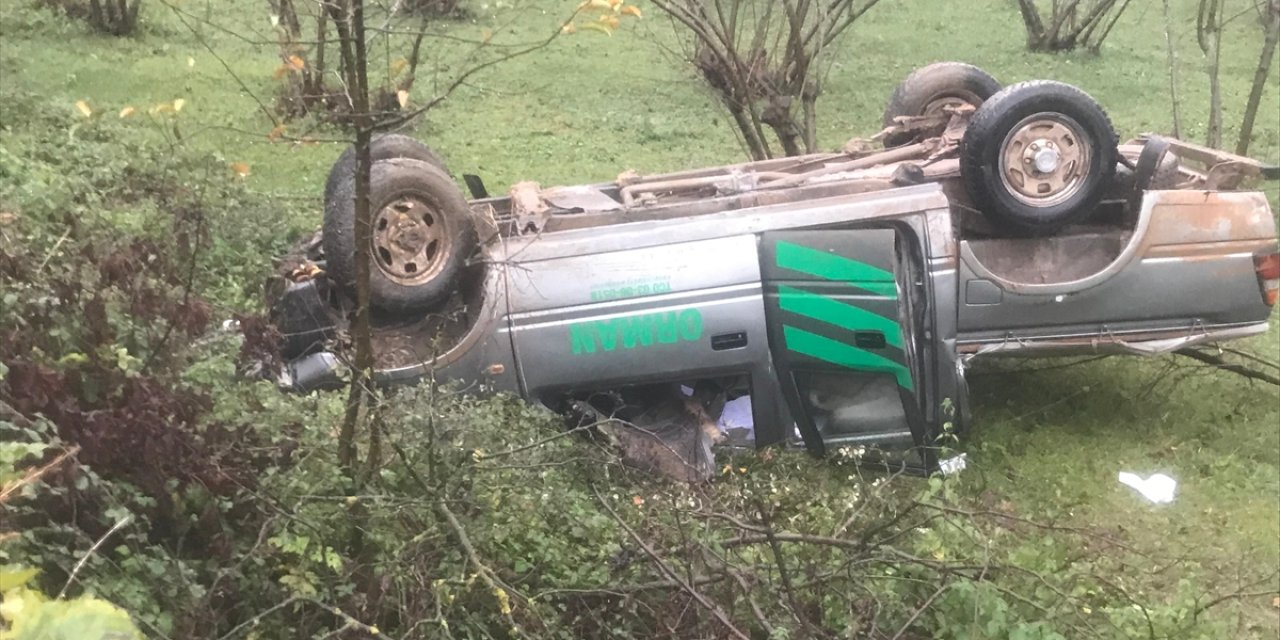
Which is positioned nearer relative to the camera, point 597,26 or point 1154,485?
point 597,26

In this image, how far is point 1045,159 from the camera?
5309 mm

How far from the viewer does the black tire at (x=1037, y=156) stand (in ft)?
17.1

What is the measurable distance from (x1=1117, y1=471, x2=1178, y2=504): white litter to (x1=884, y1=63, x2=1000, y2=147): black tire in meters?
2.71

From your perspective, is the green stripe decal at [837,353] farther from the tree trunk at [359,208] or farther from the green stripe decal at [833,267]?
the tree trunk at [359,208]

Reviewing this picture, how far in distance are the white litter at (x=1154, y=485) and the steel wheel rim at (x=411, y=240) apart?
12.9 feet

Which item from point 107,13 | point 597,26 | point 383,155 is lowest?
point 383,155

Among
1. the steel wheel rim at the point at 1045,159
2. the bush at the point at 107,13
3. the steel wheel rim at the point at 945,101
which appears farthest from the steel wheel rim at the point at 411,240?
the bush at the point at 107,13

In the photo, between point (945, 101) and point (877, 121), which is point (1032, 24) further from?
point (945, 101)

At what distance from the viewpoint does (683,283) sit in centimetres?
496

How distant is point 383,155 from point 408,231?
2.56ft

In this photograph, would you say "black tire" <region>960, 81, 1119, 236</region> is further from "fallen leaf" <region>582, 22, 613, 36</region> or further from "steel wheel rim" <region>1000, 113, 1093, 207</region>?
"fallen leaf" <region>582, 22, 613, 36</region>

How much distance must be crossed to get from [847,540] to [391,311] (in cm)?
256

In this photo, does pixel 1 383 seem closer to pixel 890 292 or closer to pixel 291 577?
pixel 291 577

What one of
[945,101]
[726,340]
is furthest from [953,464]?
[945,101]
